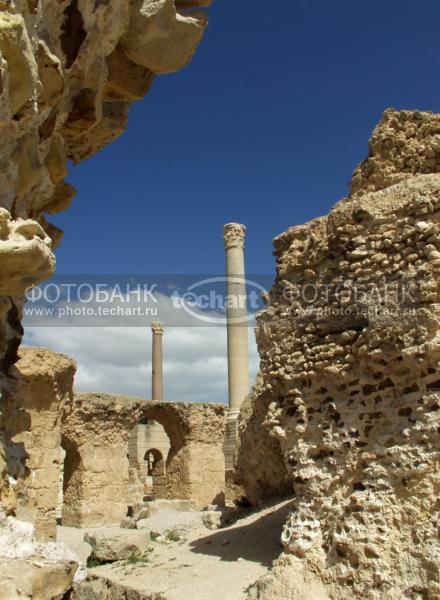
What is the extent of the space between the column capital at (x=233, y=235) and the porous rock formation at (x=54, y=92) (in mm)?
14713

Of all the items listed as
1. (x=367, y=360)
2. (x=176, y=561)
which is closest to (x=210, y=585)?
(x=176, y=561)

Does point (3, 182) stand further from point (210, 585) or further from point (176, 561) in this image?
point (176, 561)

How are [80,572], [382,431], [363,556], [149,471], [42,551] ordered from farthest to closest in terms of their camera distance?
1. [149,471]
2. [382,431]
3. [363,556]
4. [80,572]
5. [42,551]

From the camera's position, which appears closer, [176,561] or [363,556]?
[363,556]

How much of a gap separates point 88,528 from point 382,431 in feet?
35.5

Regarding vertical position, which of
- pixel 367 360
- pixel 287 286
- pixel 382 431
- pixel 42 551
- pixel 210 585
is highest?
pixel 287 286

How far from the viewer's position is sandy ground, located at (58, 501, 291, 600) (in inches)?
235

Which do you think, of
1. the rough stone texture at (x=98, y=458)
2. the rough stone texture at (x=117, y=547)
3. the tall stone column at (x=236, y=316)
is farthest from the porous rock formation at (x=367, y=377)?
the tall stone column at (x=236, y=316)

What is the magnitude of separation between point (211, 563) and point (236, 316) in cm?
1344

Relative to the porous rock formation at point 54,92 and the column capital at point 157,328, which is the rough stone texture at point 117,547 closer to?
the porous rock formation at point 54,92

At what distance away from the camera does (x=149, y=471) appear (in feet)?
87.6

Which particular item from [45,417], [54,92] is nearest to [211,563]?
[45,417]

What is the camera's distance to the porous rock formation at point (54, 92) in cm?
310

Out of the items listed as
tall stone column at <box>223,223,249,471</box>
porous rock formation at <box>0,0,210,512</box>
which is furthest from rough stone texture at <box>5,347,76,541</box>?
tall stone column at <box>223,223,249,471</box>
